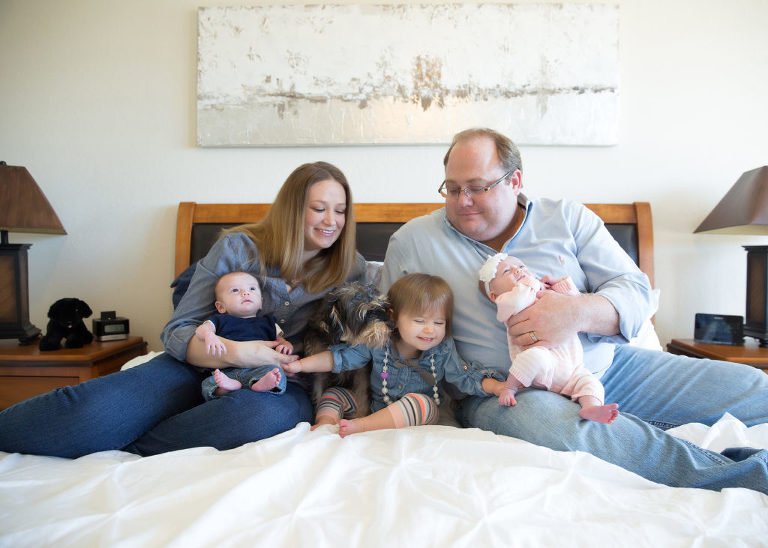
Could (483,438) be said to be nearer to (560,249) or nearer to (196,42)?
(560,249)

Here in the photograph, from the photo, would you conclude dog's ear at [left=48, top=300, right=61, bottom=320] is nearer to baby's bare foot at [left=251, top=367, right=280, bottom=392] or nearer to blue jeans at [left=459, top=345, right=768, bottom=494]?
baby's bare foot at [left=251, top=367, right=280, bottom=392]

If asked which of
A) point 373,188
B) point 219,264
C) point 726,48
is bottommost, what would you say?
point 219,264

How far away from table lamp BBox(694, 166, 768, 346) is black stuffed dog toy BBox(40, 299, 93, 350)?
119 inches

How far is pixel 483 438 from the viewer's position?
115 centimetres

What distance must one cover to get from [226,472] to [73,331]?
1.67 meters

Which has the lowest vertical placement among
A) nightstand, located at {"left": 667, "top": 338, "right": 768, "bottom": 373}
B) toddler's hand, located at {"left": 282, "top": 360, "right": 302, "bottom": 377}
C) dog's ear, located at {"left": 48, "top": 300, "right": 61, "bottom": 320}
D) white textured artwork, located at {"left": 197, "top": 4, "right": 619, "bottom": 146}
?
nightstand, located at {"left": 667, "top": 338, "right": 768, "bottom": 373}

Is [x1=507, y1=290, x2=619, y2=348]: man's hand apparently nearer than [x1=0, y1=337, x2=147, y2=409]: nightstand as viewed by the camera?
Yes

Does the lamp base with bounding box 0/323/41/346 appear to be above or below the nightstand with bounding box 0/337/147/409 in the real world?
above

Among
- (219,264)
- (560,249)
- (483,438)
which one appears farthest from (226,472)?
(560,249)

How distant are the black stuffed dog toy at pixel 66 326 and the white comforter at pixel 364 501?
48.1 inches

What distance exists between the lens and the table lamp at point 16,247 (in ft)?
7.22

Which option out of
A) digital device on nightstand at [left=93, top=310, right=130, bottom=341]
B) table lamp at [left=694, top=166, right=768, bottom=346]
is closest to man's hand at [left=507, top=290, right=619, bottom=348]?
table lamp at [left=694, top=166, right=768, bottom=346]

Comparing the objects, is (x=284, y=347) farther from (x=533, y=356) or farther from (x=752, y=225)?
(x=752, y=225)

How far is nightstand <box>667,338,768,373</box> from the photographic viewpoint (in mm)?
1929
